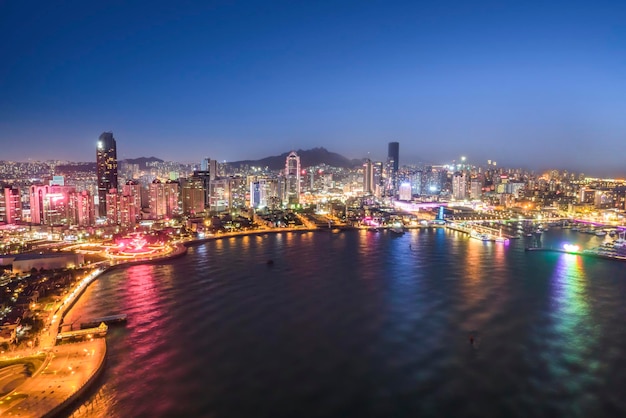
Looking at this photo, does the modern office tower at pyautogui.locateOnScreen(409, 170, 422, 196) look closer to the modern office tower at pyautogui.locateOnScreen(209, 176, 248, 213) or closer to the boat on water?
the modern office tower at pyautogui.locateOnScreen(209, 176, 248, 213)

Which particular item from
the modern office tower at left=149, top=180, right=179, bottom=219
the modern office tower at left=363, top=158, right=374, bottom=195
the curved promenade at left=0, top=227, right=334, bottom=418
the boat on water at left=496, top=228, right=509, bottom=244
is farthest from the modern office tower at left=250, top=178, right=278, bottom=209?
the curved promenade at left=0, top=227, right=334, bottom=418

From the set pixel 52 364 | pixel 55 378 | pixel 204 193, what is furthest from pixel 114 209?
pixel 55 378

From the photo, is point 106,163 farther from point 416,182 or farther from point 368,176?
point 416,182

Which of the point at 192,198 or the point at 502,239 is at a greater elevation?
the point at 192,198

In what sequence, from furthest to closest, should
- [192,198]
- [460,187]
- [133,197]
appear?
[460,187]
[192,198]
[133,197]

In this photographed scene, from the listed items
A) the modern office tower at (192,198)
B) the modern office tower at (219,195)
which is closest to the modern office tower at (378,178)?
the modern office tower at (219,195)

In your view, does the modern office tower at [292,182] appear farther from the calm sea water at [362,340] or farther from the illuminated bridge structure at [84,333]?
the illuminated bridge structure at [84,333]

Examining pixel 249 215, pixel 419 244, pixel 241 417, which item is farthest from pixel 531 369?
pixel 249 215
